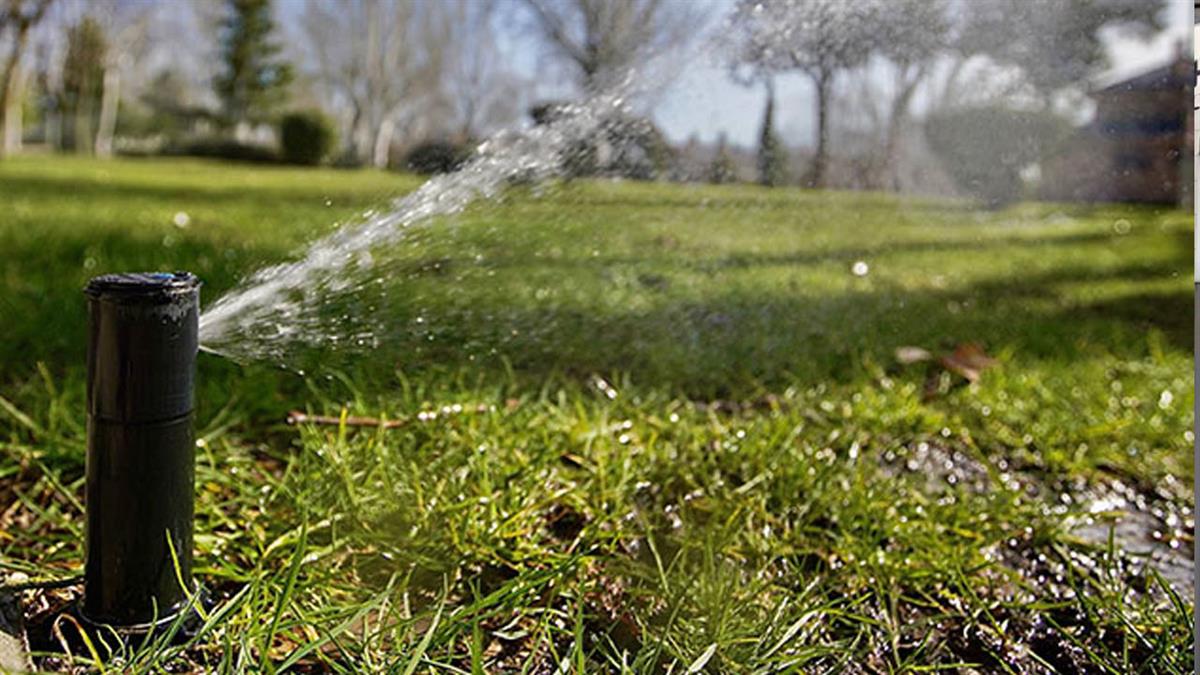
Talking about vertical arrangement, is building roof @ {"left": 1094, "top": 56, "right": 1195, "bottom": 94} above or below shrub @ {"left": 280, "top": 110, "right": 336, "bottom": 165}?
below

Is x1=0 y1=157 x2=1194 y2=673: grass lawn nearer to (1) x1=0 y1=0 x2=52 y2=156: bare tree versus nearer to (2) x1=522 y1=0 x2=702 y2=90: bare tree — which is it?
(2) x1=522 y1=0 x2=702 y2=90: bare tree

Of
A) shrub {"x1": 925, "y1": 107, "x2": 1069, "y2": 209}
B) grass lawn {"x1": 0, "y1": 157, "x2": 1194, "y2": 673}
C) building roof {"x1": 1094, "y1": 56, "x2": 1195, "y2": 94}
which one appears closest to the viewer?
grass lawn {"x1": 0, "y1": 157, "x2": 1194, "y2": 673}

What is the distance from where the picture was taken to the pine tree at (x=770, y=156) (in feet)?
8.69

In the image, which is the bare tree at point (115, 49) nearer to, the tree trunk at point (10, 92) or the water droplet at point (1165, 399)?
the tree trunk at point (10, 92)

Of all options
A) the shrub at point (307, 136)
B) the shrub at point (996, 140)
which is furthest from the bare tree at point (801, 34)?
the shrub at point (307, 136)

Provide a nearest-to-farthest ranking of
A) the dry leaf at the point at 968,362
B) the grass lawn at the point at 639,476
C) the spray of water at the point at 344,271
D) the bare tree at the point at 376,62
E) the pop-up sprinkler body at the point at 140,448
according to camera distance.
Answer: the pop-up sprinkler body at the point at 140,448 < the grass lawn at the point at 639,476 < the spray of water at the point at 344,271 < the dry leaf at the point at 968,362 < the bare tree at the point at 376,62

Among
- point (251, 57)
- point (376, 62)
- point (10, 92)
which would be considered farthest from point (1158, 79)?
point (10, 92)

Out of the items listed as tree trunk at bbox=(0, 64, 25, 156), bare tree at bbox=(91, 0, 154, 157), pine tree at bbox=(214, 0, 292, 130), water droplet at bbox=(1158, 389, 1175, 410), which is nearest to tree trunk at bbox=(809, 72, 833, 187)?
water droplet at bbox=(1158, 389, 1175, 410)

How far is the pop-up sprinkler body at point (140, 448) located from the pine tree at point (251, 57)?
949 cm

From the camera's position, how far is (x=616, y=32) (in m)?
4.18

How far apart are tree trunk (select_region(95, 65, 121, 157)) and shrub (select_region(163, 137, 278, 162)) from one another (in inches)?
132

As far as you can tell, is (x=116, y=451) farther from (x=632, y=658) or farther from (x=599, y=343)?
(x=599, y=343)

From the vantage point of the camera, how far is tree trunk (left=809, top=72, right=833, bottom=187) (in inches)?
102

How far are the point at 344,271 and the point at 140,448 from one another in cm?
74
